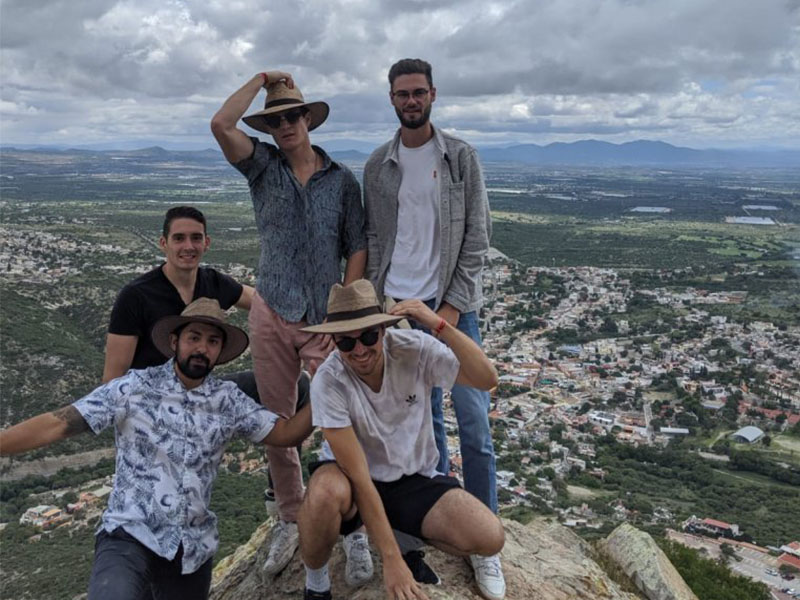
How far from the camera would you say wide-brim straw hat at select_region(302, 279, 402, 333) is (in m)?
3.15

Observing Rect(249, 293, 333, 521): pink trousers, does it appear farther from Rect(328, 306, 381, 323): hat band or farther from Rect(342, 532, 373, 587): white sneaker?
Rect(342, 532, 373, 587): white sneaker

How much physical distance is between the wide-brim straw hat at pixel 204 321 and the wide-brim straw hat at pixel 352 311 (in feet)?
1.98

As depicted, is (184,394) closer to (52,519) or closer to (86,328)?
(52,519)

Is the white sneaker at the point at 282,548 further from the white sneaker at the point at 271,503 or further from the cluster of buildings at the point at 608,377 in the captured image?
the cluster of buildings at the point at 608,377

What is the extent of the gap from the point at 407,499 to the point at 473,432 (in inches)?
27.8

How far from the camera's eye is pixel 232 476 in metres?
19.1

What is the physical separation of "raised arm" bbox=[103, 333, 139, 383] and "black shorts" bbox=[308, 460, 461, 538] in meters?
1.27

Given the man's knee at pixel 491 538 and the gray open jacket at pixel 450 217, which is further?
the gray open jacket at pixel 450 217

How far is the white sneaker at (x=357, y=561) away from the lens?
3.69 metres

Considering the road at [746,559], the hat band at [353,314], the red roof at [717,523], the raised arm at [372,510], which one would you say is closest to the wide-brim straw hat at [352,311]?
the hat band at [353,314]

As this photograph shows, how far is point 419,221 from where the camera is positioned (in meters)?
4.02

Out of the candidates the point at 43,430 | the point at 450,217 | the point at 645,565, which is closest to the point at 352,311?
the point at 450,217

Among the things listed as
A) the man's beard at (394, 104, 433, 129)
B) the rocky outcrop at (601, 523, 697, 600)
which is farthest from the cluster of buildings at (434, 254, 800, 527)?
the man's beard at (394, 104, 433, 129)

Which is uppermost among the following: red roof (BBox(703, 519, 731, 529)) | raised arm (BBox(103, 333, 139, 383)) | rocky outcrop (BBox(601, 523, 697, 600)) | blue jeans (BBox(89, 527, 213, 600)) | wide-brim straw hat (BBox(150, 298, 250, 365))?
wide-brim straw hat (BBox(150, 298, 250, 365))
